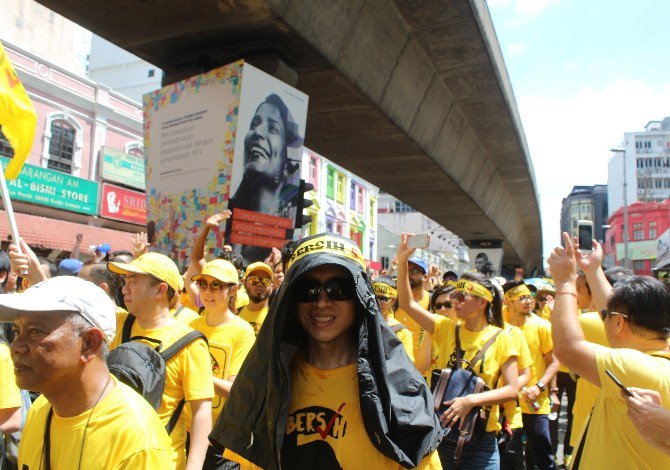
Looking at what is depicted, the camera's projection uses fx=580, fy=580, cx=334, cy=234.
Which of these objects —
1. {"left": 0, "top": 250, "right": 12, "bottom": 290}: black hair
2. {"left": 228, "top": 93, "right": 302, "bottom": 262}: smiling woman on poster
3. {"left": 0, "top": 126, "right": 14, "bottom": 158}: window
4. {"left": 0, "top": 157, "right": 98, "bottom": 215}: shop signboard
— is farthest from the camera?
{"left": 0, "top": 126, "right": 14, "bottom": 158}: window

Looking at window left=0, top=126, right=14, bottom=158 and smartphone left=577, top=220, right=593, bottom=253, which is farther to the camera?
window left=0, top=126, right=14, bottom=158

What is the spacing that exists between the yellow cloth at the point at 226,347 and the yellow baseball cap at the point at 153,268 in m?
0.72

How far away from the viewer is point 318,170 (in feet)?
120

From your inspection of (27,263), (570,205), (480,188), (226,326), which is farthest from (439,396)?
(570,205)

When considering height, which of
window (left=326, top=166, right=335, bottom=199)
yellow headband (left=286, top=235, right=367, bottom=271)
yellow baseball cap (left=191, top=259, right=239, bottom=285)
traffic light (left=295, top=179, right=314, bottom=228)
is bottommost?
yellow baseball cap (left=191, top=259, right=239, bottom=285)

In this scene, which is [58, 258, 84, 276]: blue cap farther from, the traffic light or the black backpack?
the black backpack

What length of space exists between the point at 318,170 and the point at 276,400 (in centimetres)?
3502

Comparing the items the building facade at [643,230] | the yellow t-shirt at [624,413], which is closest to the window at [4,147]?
the yellow t-shirt at [624,413]

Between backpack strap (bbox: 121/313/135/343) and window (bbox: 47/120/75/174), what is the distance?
1994 centimetres

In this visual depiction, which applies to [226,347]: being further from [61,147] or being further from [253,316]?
[61,147]

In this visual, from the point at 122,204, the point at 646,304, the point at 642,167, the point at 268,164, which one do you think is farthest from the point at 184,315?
the point at 642,167

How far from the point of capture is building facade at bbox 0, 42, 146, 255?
61.6ft

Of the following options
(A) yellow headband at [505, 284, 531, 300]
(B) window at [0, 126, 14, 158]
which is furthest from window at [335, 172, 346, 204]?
(A) yellow headband at [505, 284, 531, 300]

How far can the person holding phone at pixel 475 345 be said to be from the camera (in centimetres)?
407
